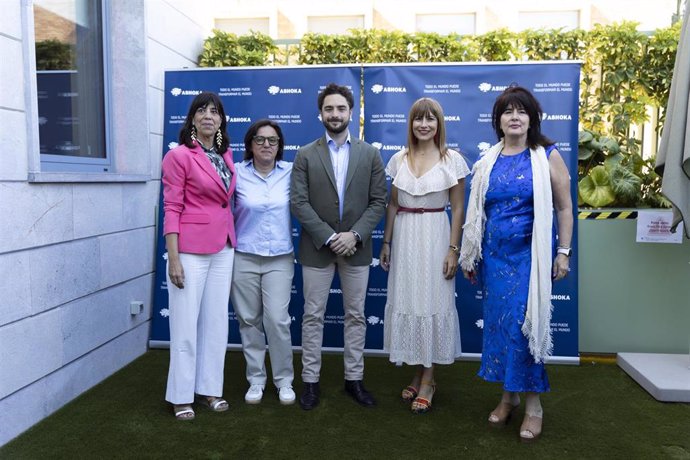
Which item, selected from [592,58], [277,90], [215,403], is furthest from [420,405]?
[592,58]

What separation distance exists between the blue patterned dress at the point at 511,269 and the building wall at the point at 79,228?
8.06 ft

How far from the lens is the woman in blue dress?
2788 millimetres

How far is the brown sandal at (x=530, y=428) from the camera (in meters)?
2.89

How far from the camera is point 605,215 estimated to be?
4.16m

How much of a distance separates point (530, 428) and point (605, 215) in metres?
1.95

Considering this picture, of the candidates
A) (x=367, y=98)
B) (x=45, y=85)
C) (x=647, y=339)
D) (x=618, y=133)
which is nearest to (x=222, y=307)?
(x=45, y=85)

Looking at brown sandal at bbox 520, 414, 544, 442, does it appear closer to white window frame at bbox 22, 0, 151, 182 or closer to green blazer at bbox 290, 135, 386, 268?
green blazer at bbox 290, 135, 386, 268

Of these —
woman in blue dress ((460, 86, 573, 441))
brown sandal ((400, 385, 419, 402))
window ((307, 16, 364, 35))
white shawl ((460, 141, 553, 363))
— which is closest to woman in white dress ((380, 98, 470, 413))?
brown sandal ((400, 385, 419, 402))

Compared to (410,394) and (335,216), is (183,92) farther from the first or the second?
(410,394)

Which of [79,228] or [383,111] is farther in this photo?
[383,111]

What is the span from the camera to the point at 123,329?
404cm

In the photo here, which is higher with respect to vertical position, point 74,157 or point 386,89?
point 386,89

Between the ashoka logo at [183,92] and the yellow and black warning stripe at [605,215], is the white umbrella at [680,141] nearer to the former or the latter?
the yellow and black warning stripe at [605,215]

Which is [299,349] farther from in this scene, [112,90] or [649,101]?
[649,101]
